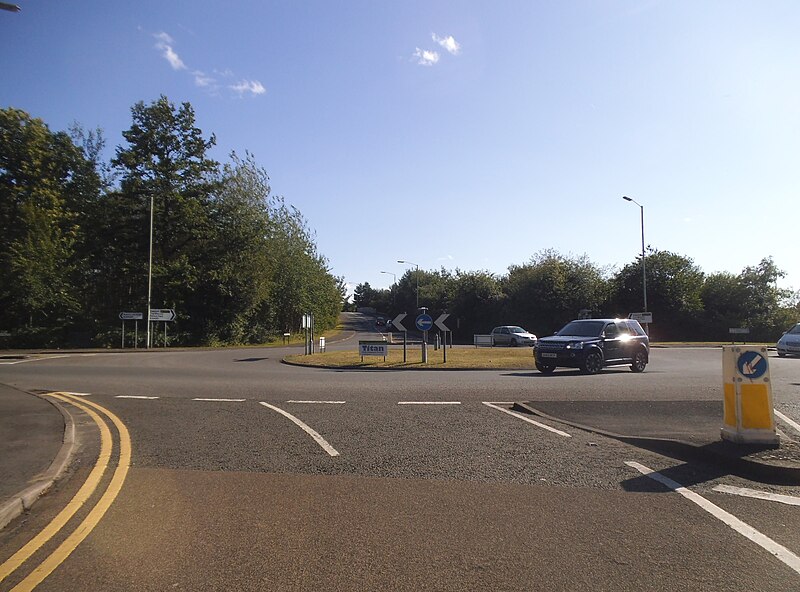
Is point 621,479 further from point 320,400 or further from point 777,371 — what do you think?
point 777,371

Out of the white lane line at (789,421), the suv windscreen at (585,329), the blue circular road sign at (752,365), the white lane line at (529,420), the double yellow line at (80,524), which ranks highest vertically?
the suv windscreen at (585,329)

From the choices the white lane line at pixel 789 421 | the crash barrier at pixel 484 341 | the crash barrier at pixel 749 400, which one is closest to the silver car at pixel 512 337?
the crash barrier at pixel 484 341

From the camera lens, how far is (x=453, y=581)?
3629 mm

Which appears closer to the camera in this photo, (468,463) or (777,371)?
(468,463)

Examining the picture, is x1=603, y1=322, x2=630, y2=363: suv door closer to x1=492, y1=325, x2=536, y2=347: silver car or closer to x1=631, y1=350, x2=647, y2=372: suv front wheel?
x1=631, y1=350, x2=647, y2=372: suv front wheel

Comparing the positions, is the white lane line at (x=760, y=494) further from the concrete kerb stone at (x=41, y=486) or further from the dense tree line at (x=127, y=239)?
the dense tree line at (x=127, y=239)

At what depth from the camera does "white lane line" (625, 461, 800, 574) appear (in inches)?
157

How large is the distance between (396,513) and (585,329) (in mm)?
16162

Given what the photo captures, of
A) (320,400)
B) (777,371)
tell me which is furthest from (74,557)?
(777,371)

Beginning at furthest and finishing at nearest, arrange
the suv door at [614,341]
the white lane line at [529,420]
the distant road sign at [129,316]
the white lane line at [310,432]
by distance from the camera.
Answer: the distant road sign at [129,316] < the suv door at [614,341] < the white lane line at [529,420] < the white lane line at [310,432]

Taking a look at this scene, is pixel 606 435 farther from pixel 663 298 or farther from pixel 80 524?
pixel 663 298

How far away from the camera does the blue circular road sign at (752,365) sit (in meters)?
7.07

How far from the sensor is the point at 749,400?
706 centimetres

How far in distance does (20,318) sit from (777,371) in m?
45.3
